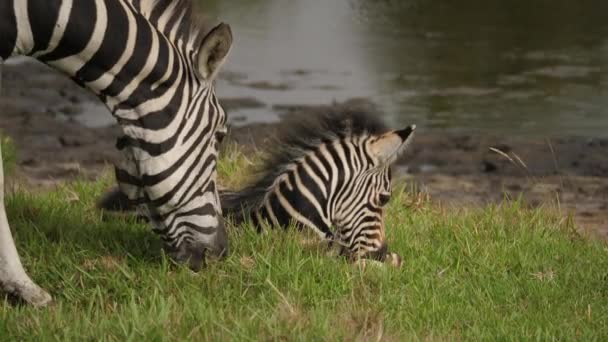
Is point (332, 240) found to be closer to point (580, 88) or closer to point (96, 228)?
point (96, 228)

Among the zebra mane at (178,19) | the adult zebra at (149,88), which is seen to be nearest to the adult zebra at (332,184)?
the adult zebra at (149,88)

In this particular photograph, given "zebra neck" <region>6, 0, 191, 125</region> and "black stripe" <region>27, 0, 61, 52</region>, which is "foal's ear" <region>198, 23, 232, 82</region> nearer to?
"zebra neck" <region>6, 0, 191, 125</region>

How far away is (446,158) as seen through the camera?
1341 centimetres

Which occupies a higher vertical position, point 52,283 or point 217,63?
point 217,63

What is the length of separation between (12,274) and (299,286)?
1.39 meters

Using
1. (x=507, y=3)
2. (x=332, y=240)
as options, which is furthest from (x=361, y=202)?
(x=507, y=3)

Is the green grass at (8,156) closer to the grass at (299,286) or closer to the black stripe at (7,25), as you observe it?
the grass at (299,286)

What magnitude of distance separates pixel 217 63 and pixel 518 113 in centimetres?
1074

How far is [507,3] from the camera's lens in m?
25.1

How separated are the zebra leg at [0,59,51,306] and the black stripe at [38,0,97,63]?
705 millimetres

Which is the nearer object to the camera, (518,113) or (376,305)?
(376,305)

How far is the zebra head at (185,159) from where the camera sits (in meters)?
5.94

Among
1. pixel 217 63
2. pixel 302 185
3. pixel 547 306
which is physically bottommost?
pixel 547 306

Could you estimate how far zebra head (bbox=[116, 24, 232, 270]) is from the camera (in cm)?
594
